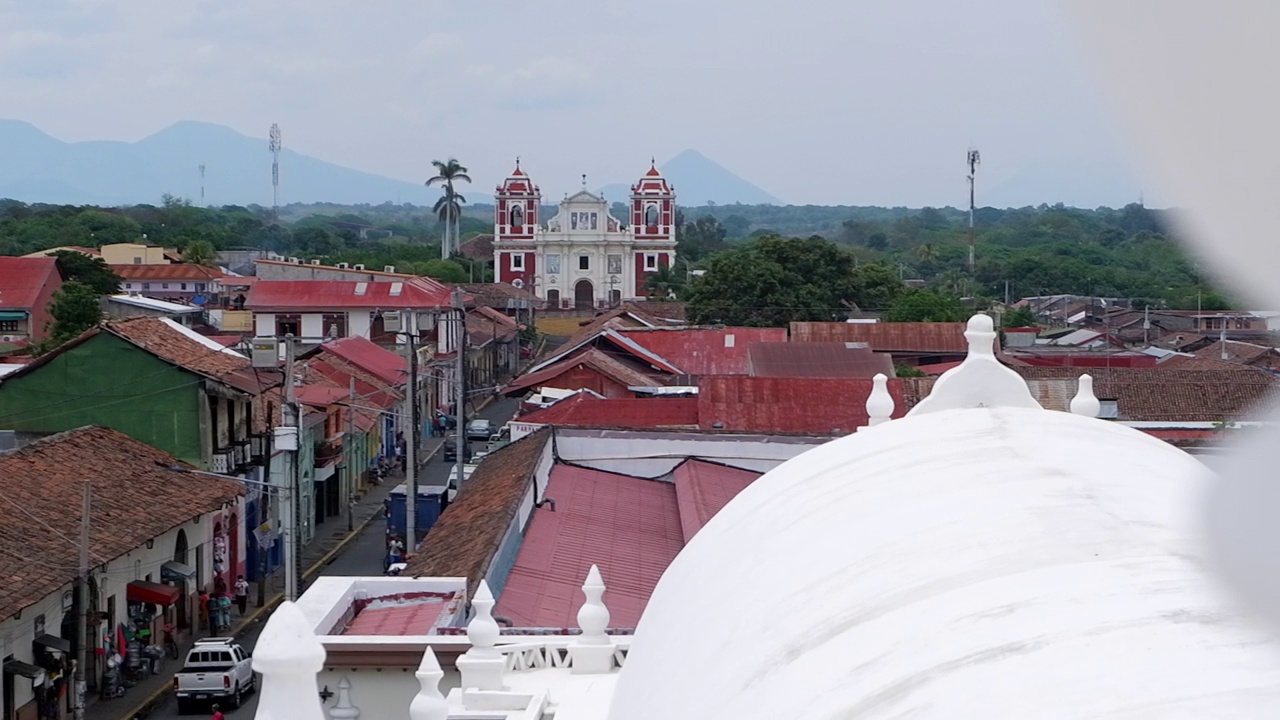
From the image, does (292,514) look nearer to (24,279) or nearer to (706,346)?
(706,346)

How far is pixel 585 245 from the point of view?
88.9 m

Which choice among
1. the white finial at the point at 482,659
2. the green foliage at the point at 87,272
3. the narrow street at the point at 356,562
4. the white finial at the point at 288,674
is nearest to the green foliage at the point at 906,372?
the narrow street at the point at 356,562

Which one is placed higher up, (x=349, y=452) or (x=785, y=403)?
(x=785, y=403)

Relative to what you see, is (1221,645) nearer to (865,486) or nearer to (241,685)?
(865,486)

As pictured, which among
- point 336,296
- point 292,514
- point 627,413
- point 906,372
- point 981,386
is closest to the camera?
point 981,386

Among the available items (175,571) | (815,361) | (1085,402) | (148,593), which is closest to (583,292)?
(815,361)

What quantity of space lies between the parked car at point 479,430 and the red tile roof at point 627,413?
12652mm

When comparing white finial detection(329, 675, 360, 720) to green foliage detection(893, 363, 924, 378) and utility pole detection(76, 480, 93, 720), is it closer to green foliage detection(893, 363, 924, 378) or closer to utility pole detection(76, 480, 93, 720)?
utility pole detection(76, 480, 93, 720)

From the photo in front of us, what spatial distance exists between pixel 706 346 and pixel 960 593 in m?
32.3

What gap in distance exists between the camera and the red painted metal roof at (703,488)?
561 inches

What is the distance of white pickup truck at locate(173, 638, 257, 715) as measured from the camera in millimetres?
16281

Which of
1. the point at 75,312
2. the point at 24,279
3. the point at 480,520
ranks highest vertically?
the point at 24,279

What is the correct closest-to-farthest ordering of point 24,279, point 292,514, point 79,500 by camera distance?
1. point 292,514
2. point 79,500
3. point 24,279

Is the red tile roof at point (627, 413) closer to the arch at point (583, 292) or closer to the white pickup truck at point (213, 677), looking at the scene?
the white pickup truck at point (213, 677)
